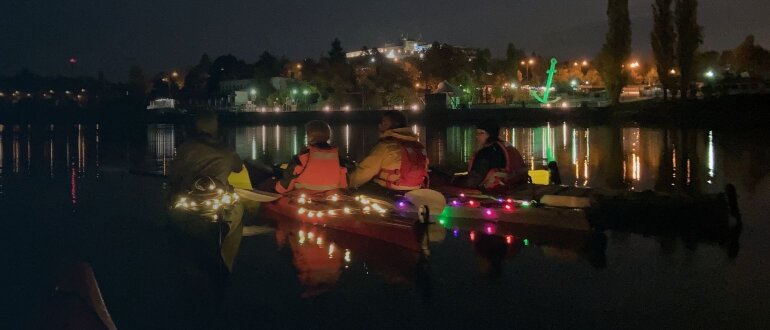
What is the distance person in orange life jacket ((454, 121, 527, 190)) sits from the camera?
11.3 metres

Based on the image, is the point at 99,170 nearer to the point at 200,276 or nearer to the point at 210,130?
the point at 210,130

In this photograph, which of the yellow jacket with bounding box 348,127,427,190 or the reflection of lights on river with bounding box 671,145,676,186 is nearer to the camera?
the yellow jacket with bounding box 348,127,427,190

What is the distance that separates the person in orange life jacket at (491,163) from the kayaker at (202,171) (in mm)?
3803

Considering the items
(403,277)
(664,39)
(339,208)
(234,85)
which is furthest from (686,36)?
(234,85)

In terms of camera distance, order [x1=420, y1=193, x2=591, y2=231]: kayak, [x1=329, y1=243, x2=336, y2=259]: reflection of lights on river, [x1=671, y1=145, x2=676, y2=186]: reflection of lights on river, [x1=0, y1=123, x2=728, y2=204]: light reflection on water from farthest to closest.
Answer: [x1=0, y1=123, x2=728, y2=204]: light reflection on water
[x1=671, y1=145, x2=676, y2=186]: reflection of lights on river
[x1=420, y1=193, x2=591, y2=231]: kayak
[x1=329, y1=243, x2=336, y2=259]: reflection of lights on river

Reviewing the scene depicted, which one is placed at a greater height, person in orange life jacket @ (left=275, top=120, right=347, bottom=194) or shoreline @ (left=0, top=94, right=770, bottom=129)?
shoreline @ (left=0, top=94, right=770, bottom=129)

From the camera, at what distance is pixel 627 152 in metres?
27.2

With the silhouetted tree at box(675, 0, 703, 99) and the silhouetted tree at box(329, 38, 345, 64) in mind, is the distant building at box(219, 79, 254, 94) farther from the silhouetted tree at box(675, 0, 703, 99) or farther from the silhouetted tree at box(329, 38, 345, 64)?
the silhouetted tree at box(675, 0, 703, 99)

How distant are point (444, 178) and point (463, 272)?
477 cm

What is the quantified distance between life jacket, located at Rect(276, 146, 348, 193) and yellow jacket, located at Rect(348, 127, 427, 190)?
224 mm

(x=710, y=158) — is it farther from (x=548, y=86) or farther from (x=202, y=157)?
(x=548, y=86)

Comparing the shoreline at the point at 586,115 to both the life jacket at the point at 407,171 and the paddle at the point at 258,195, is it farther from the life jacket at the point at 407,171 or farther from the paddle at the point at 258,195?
the life jacket at the point at 407,171

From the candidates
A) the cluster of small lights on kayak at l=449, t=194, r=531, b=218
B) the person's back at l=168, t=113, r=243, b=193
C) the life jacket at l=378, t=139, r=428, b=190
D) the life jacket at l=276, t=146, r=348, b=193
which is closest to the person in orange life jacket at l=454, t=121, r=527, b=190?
the cluster of small lights on kayak at l=449, t=194, r=531, b=218

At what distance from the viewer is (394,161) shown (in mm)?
10508
